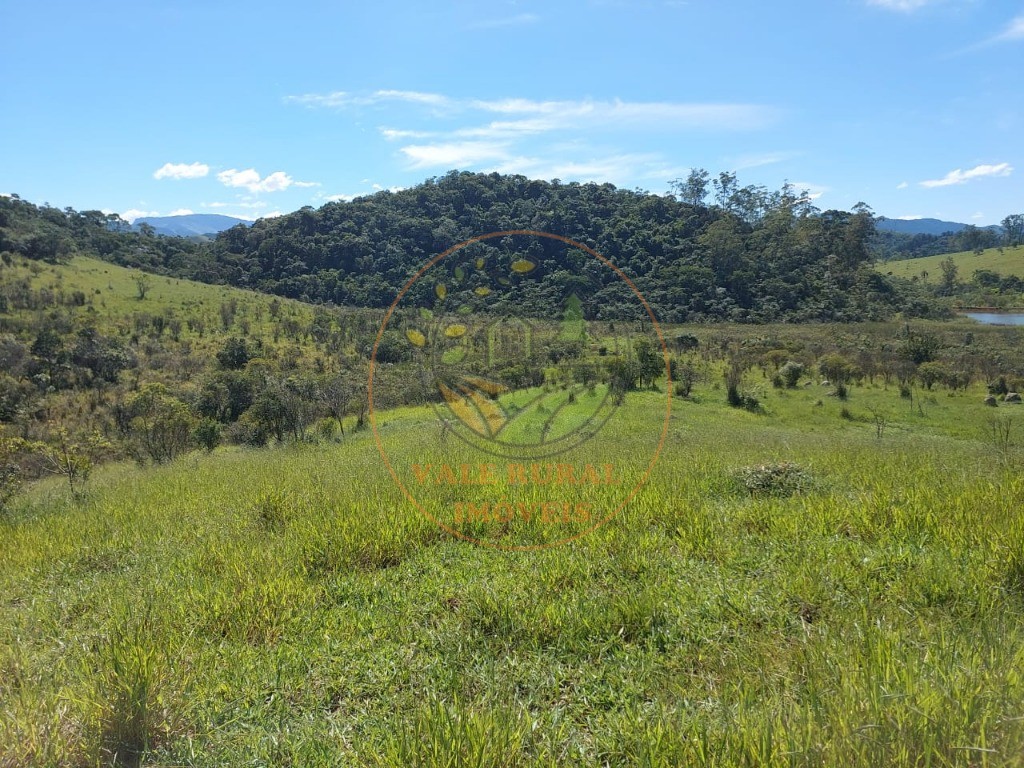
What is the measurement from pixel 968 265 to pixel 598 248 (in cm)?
7675

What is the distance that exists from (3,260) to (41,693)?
197 feet

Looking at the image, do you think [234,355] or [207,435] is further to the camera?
[234,355]


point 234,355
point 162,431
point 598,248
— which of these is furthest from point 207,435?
point 598,248

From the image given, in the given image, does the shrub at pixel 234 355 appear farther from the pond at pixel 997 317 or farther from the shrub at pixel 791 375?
the pond at pixel 997 317

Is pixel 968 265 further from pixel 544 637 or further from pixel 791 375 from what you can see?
pixel 544 637

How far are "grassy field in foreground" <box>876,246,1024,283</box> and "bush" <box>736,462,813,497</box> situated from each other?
3698 inches

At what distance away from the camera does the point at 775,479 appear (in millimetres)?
4891

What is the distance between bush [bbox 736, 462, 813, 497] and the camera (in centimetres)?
471

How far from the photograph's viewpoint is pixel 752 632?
8.32 feet

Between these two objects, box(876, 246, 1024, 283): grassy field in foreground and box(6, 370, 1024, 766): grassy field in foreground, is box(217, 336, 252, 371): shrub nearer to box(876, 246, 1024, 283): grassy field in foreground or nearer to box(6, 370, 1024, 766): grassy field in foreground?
box(6, 370, 1024, 766): grassy field in foreground

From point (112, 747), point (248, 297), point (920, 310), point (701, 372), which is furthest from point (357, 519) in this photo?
point (920, 310)

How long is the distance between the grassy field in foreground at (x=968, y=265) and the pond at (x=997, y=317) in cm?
1984

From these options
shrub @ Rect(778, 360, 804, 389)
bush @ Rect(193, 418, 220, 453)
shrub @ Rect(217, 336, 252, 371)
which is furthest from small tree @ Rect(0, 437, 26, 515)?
shrub @ Rect(217, 336, 252, 371)

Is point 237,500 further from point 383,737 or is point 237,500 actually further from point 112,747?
point 383,737
